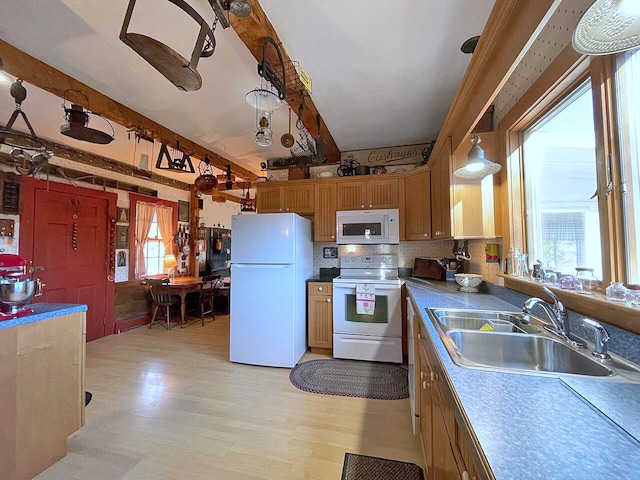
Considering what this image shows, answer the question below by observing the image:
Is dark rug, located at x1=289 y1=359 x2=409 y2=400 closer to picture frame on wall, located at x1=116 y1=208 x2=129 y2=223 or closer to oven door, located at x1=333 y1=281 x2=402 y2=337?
oven door, located at x1=333 y1=281 x2=402 y2=337

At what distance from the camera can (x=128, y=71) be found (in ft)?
6.96

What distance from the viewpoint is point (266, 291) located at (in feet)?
9.70

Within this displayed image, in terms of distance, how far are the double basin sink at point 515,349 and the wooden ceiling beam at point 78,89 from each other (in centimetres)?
324

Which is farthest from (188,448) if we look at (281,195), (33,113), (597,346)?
(33,113)

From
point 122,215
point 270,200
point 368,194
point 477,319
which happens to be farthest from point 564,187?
point 122,215

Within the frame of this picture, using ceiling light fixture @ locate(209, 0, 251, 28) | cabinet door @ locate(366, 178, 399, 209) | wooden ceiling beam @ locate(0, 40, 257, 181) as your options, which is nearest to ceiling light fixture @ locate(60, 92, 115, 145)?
wooden ceiling beam @ locate(0, 40, 257, 181)

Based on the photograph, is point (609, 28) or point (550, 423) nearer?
point (550, 423)

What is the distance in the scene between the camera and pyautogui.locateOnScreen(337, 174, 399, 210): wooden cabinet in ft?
10.9

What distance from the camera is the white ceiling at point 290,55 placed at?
1.58 m

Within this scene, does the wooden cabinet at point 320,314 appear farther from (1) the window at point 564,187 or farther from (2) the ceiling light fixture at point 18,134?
(2) the ceiling light fixture at point 18,134

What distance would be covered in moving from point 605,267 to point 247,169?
16.0 ft

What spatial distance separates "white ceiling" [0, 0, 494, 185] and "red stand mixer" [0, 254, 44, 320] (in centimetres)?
149

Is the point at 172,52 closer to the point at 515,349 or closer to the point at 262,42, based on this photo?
the point at 262,42

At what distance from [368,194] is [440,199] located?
968mm
